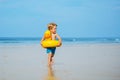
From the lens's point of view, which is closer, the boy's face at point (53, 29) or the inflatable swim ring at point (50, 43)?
the boy's face at point (53, 29)

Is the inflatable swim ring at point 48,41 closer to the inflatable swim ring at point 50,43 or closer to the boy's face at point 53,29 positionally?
the inflatable swim ring at point 50,43

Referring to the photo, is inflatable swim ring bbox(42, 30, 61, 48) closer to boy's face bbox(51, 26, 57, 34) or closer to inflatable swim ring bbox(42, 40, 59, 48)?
inflatable swim ring bbox(42, 40, 59, 48)

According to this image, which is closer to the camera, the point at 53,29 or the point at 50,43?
the point at 53,29

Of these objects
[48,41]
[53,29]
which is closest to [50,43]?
[48,41]

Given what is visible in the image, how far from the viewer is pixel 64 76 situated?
9562mm

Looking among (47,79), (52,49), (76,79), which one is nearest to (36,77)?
(47,79)

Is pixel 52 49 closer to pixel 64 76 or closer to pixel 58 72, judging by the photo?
pixel 58 72

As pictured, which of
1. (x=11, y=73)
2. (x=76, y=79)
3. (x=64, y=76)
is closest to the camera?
(x=76, y=79)

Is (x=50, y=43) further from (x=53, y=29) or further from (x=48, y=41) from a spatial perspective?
(x=53, y=29)

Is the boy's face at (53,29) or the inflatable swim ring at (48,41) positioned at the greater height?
the boy's face at (53,29)

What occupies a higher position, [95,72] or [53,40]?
[53,40]

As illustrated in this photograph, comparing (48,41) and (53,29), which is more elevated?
Result: (53,29)

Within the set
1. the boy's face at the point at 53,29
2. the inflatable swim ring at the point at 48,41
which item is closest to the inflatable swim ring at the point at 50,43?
the inflatable swim ring at the point at 48,41

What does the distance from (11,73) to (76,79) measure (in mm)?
2040
